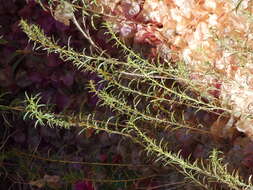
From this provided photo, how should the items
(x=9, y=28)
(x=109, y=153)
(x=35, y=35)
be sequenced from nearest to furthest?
(x=35, y=35)
(x=109, y=153)
(x=9, y=28)

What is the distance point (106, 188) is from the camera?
2.91 meters

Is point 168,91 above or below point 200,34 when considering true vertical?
below

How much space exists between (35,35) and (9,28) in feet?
3.59

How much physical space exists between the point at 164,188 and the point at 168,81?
0.57 meters

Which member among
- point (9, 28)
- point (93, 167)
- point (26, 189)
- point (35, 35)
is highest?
point (9, 28)

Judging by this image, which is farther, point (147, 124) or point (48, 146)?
point (48, 146)

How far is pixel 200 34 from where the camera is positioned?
9.75 feet

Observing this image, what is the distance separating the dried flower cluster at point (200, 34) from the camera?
2.64 meters

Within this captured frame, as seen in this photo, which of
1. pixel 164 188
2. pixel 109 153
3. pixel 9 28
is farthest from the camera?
pixel 9 28

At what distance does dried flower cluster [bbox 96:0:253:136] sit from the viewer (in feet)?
8.66

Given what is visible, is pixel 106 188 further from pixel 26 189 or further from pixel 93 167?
pixel 26 189

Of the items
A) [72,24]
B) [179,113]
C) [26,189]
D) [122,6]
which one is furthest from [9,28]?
[179,113]

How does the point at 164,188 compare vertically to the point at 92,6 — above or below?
below

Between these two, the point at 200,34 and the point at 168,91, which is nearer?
the point at 168,91
